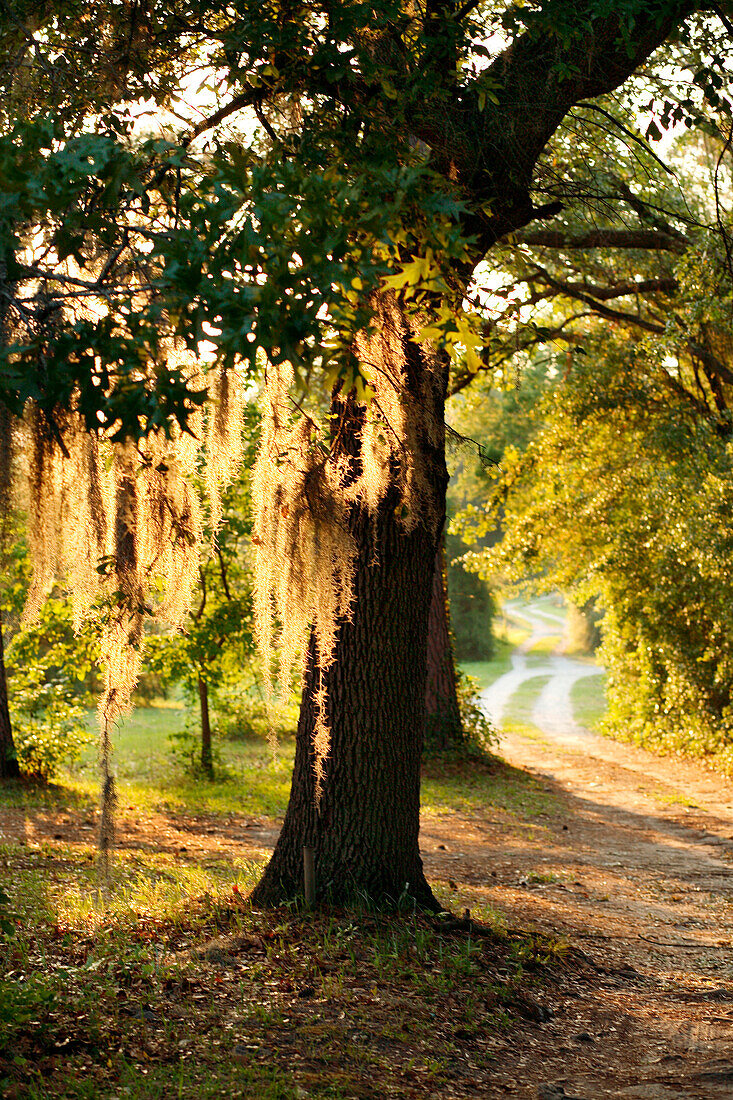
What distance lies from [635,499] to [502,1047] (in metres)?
12.8

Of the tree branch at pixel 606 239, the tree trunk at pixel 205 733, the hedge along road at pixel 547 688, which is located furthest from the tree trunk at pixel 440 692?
the tree branch at pixel 606 239

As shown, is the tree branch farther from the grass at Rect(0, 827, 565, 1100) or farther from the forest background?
the grass at Rect(0, 827, 565, 1100)

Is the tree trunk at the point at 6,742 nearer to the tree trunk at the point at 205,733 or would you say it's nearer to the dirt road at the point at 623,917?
the tree trunk at the point at 205,733

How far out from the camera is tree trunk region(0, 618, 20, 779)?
31.2 ft

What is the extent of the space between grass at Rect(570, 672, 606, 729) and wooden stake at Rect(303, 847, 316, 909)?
604 inches

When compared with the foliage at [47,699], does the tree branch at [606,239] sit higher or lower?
higher

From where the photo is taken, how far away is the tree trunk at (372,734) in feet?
16.7

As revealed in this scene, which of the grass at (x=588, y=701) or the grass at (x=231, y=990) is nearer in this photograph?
the grass at (x=231, y=990)

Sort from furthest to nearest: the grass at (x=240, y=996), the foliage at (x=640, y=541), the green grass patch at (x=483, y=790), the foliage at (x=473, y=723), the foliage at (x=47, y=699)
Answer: the foliage at (x=473, y=723), the foliage at (x=640, y=541), the green grass patch at (x=483, y=790), the foliage at (x=47, y=699), the grass at (x=240, y=996)

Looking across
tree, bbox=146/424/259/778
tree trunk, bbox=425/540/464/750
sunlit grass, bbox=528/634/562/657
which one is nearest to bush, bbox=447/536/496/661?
sunlit grass, bbox=528/634/562/657

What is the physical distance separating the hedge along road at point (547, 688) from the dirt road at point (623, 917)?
3.68 meters

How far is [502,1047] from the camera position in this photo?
4.11 metres

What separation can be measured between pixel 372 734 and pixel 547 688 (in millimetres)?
23774

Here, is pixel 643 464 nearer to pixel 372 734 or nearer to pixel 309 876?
pixel 372 734
